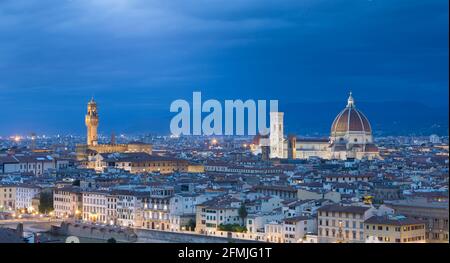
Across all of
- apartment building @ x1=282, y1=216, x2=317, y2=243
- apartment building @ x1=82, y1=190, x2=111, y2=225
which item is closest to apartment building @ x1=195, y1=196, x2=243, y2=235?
apartment building @ x1=282, y1=216, x2=317, y2=243

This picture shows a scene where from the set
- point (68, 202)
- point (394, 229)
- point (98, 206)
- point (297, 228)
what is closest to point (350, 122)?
point (68, 202)

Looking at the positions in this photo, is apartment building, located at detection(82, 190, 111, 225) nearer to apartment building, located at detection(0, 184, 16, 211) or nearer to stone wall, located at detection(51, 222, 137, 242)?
stone wall, located at detection(51, 222, 137, 242)

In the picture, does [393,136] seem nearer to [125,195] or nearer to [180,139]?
[180,139]

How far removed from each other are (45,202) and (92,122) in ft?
59.0

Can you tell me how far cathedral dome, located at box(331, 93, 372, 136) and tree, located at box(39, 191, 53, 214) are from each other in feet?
70.8

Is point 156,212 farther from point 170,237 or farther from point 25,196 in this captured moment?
point 25,196

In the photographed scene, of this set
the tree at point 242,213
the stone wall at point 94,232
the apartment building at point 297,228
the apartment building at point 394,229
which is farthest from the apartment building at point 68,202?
the apartment building at point 394,229

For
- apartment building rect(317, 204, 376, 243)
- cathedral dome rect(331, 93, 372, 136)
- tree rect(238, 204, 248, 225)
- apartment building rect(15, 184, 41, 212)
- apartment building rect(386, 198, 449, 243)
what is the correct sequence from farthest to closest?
cathedral dome rect(331, 93, 372, 136) < apartment building rect(15, 184, 41, 212) < tree rect(238, 204, 248, 225) < apartment building rect(386, 198, 449, 243) < apartment building rect(317, 204, 376, 243)

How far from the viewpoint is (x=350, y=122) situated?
3934 cm

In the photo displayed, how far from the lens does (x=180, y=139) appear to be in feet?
132

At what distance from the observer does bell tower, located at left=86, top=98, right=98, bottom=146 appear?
122 feet

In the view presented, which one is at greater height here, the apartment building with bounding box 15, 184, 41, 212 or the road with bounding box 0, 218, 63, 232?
the apartment building with bounding box 15, 184, 41, 212
